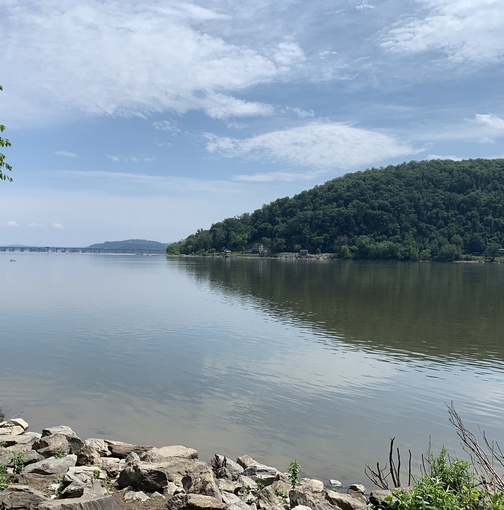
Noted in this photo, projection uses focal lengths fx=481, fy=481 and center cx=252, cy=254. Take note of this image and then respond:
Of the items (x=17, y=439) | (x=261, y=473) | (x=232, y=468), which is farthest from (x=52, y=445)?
(x=261, y=473)

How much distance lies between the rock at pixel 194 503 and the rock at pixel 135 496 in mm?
909

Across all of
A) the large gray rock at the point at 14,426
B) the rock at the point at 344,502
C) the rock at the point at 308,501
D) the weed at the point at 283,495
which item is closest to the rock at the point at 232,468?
the weed at the point at 283,495

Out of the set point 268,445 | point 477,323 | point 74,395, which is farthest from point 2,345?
point 477,323

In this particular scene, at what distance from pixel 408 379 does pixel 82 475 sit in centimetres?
1549

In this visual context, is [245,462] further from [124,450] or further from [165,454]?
[124,450]

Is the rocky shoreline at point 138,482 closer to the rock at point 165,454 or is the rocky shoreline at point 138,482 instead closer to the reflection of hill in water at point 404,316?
the rock at point 165,454

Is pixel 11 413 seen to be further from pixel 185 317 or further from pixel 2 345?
pixel 185 317

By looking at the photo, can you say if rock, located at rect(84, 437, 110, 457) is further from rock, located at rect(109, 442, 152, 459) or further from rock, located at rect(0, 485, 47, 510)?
rock, located at rect(0, 485, 47, 510)

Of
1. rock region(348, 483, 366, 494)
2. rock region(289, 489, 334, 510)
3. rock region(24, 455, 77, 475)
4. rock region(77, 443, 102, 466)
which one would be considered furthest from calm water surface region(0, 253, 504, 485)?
rock region(24, 455, 77, 475)

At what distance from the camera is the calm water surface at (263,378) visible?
48.6 feet

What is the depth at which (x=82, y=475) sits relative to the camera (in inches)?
372

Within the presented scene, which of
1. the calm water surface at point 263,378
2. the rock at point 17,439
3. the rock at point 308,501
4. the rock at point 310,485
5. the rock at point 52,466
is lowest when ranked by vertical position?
the calm water surface at point 263,378

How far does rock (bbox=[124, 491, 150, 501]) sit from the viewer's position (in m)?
8.62

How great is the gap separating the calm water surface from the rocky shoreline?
7.17 ft
